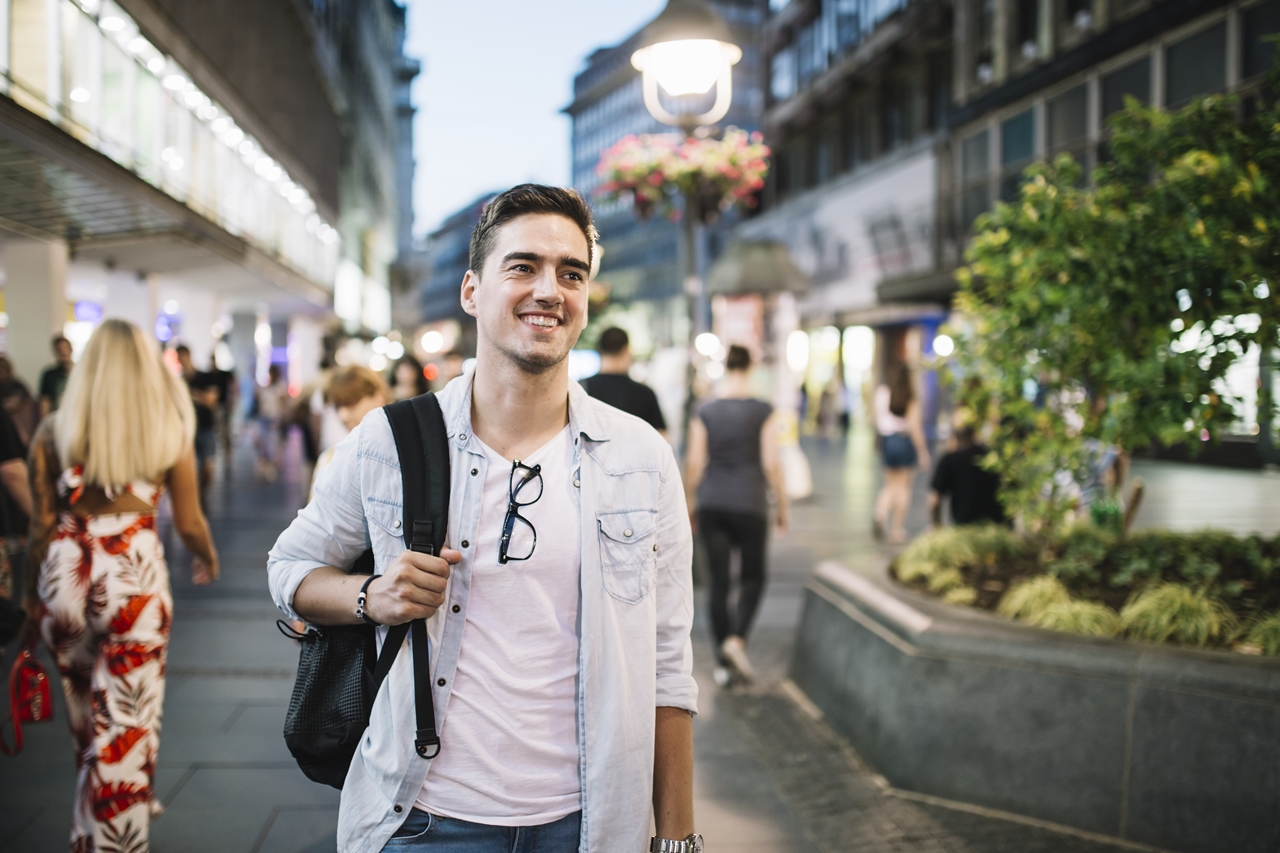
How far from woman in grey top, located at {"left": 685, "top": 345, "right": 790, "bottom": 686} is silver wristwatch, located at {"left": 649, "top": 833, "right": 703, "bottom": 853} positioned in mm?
→ 4221

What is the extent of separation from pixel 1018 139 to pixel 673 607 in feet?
86.7

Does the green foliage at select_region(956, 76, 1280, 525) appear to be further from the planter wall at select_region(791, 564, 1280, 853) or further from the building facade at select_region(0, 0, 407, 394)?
the building facade at select_region(0, 0, 407, 394)

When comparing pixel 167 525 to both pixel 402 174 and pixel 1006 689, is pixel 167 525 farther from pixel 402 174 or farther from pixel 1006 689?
pixel 402 174

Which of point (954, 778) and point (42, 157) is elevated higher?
point (42, 157)

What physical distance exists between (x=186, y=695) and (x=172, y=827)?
1.85 m

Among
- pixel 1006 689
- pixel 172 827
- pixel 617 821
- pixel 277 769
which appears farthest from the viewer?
pixel 277 769

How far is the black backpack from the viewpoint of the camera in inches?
76.6

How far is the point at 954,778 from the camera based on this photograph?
443cm

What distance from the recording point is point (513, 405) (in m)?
2.14

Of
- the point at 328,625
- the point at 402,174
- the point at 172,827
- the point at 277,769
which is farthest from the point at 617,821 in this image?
the point at 402,174

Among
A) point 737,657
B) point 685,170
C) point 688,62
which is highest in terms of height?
point 688,62

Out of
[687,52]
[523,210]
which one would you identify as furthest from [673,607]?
[687,52]

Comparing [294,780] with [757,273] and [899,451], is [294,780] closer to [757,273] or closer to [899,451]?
[899,451]

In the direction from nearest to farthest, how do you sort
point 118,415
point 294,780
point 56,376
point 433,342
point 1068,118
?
1. point 118,415
2. point 294,780
3. point 56,376
4. point 1068,118
5. point 433,342
